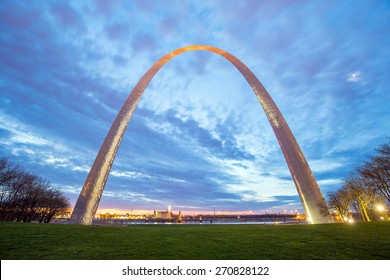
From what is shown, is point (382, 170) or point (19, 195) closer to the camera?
point (382, 170)

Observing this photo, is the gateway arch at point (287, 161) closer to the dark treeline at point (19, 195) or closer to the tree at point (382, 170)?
the tree at point (382, 170)

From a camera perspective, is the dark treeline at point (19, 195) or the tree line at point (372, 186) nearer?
the tree line at point (372, 186)

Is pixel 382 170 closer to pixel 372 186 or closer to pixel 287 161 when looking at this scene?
pixel 372 186

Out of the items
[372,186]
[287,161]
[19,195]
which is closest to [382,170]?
[372,186]

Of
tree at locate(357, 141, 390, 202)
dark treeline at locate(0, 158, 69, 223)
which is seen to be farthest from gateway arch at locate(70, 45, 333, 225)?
dark treeline at locate(0, 158, 69, 223)

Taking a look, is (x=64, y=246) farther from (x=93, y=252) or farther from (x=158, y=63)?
(x=158, y=63)

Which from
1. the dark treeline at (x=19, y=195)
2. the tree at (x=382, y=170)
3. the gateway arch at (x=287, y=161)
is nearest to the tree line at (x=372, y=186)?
the tree at (x=382, y=170)

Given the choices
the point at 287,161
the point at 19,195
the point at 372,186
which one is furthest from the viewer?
the point at 19,195

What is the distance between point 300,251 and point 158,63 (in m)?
27.9

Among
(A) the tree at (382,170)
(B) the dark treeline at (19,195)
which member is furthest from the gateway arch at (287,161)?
(B) the dark treeline at (19,195)

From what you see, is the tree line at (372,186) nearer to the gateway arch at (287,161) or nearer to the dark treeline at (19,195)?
the gateway arch at (287,161)

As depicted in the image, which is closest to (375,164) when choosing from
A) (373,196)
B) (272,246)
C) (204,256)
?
(373,196)

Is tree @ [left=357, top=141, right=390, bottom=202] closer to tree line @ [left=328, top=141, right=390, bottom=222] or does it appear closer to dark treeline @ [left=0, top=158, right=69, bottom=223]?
tree line @ [left=328, top=141, right=390, bottom=222]

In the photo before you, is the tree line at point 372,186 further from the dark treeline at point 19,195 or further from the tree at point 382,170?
the dark treeline at point 19,195
